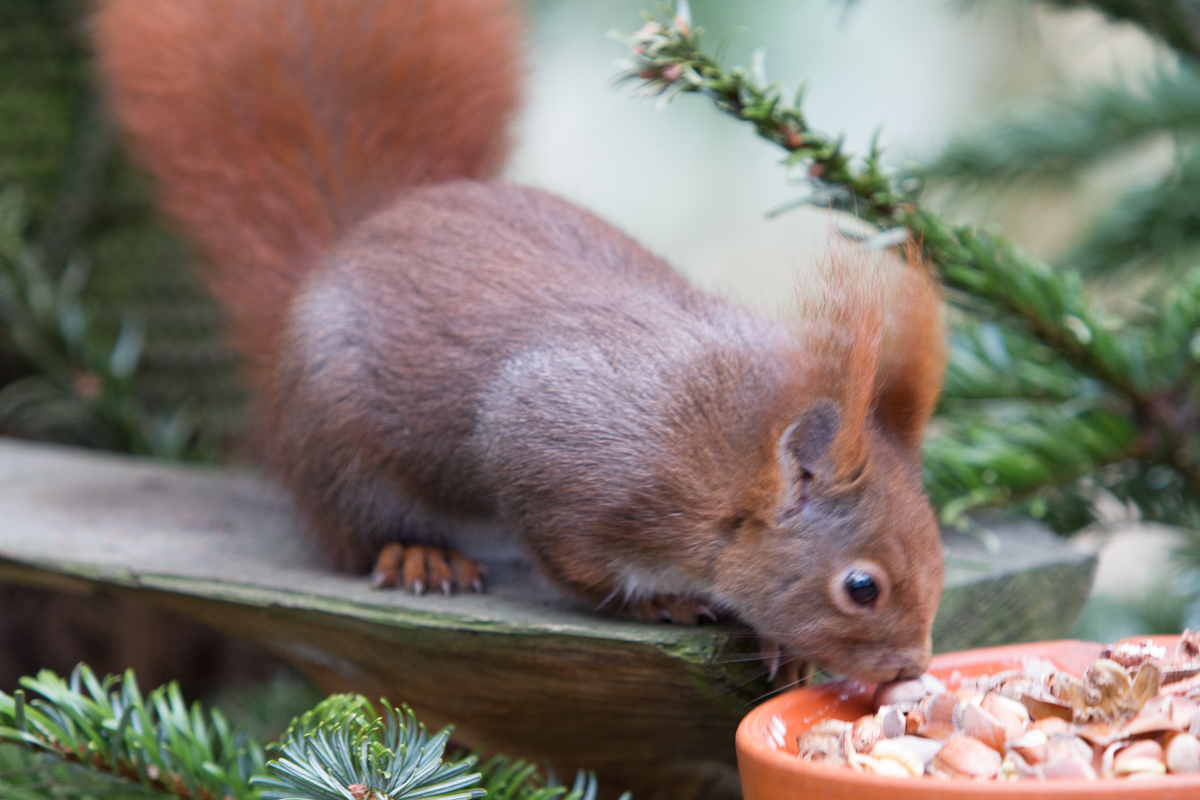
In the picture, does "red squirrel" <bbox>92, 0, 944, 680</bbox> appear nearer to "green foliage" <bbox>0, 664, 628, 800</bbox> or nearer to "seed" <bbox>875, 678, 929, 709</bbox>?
"seed" <bbox>875, 678, 929, 709</bbox>

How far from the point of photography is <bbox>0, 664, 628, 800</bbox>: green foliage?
0.56m

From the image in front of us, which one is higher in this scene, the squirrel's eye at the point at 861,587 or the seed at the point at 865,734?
the squirrel's eye at the point at 861,587

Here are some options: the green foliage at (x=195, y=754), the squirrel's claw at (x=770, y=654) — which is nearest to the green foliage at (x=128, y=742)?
the green foliage at (x=195, y=754)

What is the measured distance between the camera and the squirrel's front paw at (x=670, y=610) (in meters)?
0.78

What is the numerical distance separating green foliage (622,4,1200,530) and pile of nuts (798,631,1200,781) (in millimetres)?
242

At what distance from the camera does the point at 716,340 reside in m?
0.83

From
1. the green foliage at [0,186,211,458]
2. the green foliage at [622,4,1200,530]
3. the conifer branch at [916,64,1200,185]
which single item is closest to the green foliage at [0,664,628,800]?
the green foliage at [622,4,1200,530]

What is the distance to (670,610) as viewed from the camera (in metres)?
0.79

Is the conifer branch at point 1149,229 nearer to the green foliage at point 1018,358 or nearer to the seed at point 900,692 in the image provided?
the green foliage at point 1018,358

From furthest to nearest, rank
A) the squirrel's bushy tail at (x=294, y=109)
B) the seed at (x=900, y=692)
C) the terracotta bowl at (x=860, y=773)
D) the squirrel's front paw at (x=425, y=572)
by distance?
the squirrel's bushy tail at (x=294, y=109) → the squirrel's front paw at (x=425, y=572) → the seed at (x=900, y=692) → the terracotta bowl at (x=860, y=773)

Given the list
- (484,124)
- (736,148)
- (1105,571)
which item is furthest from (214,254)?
(1105,571)

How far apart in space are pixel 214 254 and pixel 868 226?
0.76m

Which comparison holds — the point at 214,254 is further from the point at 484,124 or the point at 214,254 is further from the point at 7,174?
the point at 7,174

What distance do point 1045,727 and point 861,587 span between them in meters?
0.17
